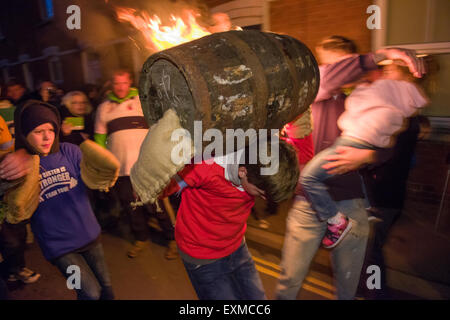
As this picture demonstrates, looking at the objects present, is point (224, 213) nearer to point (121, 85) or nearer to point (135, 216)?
point (135, 216)

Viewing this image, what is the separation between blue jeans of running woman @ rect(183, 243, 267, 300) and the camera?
80.0 inches

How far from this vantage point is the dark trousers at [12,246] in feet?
11.7

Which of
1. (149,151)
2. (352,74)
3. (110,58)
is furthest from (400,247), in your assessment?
(110,58)

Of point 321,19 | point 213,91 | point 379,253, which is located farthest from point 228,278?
point 321,19

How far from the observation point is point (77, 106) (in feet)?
15.1

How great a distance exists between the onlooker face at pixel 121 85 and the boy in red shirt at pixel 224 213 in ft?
7.98

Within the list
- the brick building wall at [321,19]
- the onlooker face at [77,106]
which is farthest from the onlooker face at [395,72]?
the onlooker face at [77,106]

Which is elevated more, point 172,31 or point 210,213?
point 172,31

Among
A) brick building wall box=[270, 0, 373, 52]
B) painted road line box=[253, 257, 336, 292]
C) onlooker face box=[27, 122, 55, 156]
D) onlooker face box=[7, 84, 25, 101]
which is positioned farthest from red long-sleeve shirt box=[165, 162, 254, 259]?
onlooker face box=[7, 84, 25, 101]

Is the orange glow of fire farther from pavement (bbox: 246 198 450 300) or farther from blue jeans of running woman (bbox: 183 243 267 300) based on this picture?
pavement (bbox: 246 198 450 300)

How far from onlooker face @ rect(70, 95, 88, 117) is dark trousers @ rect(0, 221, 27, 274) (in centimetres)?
180

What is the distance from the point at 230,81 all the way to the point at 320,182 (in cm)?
141

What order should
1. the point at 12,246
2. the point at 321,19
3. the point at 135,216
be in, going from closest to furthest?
the point at 12,246, the point at 135,216, the point at 321,19
